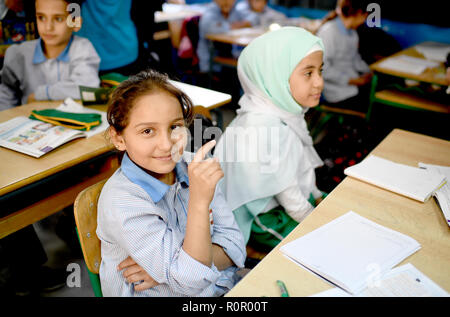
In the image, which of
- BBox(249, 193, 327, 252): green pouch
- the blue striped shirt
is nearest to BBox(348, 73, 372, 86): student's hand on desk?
BBox(249, 193, 327, 252): green pouch

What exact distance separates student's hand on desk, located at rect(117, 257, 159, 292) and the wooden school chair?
3.6 inches

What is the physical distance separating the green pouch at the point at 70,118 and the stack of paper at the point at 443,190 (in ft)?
4.63

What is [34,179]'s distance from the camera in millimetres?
1413

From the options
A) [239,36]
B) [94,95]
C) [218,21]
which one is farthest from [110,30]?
[218,21]

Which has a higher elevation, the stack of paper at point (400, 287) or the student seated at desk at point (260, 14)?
the student seated at desk at point (260, 14)

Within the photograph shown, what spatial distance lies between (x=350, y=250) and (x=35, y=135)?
137cm

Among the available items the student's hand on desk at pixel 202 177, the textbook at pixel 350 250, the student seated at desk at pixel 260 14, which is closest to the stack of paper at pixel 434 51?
the student seated at desk at pixel 260 14

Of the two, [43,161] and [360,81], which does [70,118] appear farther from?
[360,81]

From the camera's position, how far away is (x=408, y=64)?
3031 mm

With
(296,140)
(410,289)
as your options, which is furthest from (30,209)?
(410,289)

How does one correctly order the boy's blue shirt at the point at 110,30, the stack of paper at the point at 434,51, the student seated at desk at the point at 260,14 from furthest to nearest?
the student seated at desk at the point at 260,14, the stack of paper at the point at 434,51, the boy's blue shirt at the point at 110,30

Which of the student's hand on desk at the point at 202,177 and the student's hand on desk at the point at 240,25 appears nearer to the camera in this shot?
the student's hand on desk at the point at 202,177

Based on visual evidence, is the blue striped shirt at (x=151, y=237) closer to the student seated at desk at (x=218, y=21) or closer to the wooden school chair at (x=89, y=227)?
the wooden school chair at (x=89, y=227)

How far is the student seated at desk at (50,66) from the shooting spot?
215cm
